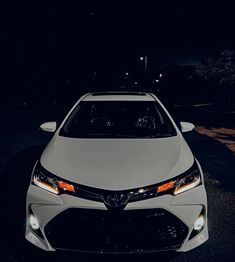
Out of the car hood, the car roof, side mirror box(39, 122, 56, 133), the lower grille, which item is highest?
the car roof

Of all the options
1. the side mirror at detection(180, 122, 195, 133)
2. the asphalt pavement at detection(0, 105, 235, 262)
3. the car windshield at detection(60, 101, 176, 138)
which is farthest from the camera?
the side mirror at detection(180, 122, 195, 133)

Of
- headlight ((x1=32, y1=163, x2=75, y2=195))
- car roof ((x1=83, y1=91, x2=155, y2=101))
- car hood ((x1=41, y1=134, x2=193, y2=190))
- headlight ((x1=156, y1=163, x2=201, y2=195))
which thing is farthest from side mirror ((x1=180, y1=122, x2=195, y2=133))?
headlight ((x1=32, y1=163, x2=75, y2=195))

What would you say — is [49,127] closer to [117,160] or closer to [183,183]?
[117,160]

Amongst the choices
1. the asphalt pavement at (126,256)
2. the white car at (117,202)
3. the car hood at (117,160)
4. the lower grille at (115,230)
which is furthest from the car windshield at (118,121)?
the lower grille at (115,230)

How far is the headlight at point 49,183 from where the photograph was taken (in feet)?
9.30

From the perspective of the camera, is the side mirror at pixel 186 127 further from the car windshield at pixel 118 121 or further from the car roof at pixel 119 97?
the car roof at pixel 119 97

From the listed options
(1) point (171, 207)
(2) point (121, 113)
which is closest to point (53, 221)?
(1) point (171, 207)

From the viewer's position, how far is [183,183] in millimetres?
2955

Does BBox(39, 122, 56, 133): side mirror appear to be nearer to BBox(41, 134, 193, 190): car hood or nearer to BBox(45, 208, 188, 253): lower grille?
BBox(41, 134, 193, 190): car hood

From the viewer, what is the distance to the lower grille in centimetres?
269

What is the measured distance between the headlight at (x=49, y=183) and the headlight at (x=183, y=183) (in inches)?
31.5

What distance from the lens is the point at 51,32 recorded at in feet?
100

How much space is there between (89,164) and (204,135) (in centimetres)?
830

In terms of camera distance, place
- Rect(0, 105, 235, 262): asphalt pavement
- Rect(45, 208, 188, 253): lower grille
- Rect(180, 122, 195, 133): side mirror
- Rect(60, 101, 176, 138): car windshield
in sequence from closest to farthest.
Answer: Rect(45, 208, 188, 253): lower grille, Rect(0, 105, 235, 262): asphalt pavement, Rect(60, 101, 176, 138): car windshield, Rect(180, 122, 195, 133): side mirror
